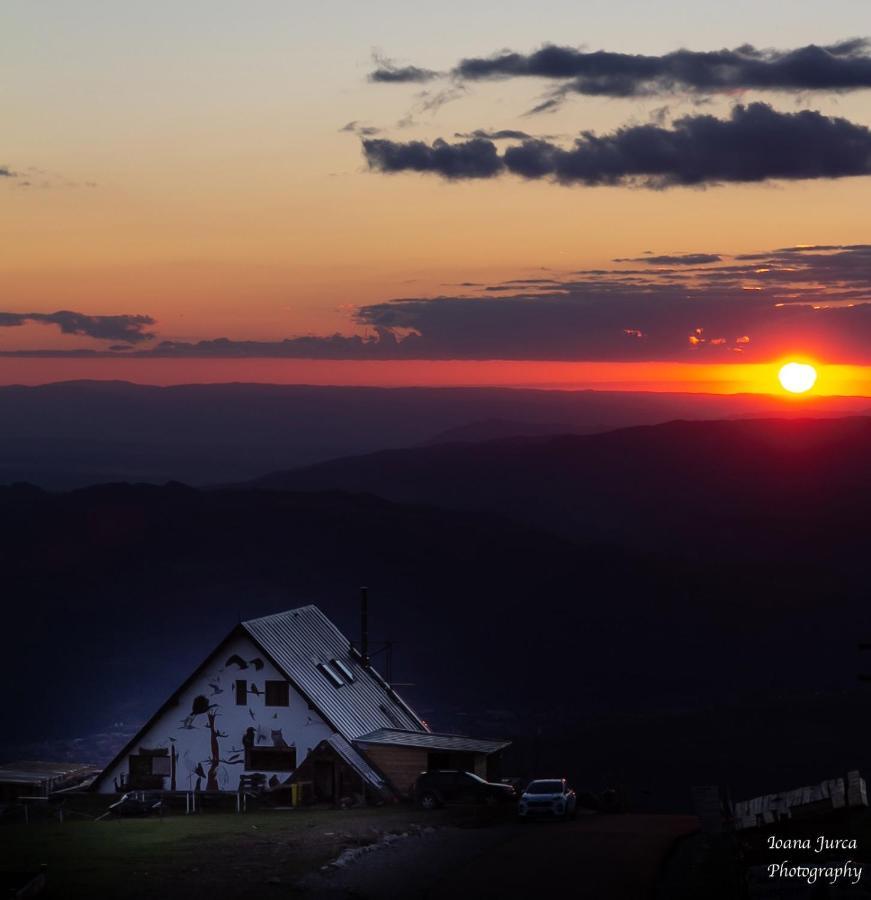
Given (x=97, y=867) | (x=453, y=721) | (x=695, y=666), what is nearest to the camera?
(x=97, y=867)

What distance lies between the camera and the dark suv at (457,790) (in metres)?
51.8

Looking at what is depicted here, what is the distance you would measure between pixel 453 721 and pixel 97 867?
86516 mm

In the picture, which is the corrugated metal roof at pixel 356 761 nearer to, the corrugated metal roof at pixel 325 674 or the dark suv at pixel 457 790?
the corrugated metal roof at pixel 325 674

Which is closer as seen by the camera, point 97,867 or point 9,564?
point 97,867

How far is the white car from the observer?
4719 cm

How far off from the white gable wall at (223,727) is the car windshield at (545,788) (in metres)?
11.0

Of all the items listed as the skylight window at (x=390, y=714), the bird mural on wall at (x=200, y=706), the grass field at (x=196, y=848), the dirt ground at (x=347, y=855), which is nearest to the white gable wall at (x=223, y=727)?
the bird mural on wall at (x=200, y=706)

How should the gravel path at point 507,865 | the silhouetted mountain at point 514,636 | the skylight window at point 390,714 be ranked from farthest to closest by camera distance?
the silhouetted mountain at point 514,636, the skylight window at point 390,714, the gravel path at point 507,865

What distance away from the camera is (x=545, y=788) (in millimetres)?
47812

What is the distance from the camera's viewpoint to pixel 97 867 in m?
36.2

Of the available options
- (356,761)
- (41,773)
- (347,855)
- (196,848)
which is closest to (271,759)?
(356,761)

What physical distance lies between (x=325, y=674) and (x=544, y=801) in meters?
15.3

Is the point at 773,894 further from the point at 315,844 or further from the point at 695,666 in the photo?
the point at 695,666

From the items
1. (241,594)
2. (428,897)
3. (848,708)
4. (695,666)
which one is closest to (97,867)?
(428,897)
